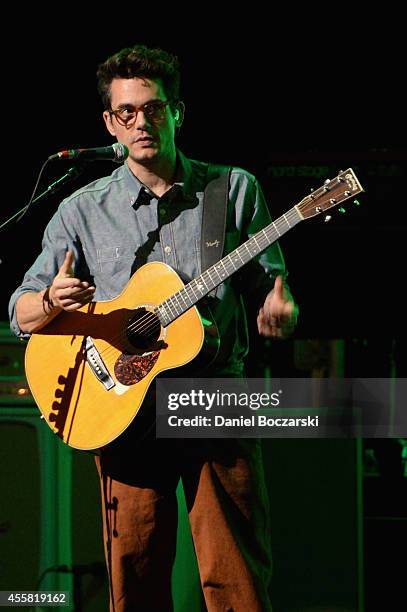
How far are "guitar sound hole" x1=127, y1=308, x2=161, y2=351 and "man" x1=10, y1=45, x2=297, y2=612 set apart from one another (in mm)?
133

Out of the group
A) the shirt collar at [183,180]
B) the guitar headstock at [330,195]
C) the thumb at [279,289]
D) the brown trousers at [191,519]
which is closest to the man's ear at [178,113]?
the shirt collar at [183,180]

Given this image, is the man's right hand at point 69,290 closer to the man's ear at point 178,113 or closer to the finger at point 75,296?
the finger at point 75,296

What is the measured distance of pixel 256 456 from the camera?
2273 millimetres

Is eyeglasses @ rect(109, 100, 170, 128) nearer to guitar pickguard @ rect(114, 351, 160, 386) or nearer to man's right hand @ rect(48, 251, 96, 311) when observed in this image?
man's right hand @ rect(48, 251, 96, 311)

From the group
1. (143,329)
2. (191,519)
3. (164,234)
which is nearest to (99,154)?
(164,234)

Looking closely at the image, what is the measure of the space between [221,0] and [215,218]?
8.47 ft

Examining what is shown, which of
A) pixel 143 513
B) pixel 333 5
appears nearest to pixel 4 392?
pixel 143 513

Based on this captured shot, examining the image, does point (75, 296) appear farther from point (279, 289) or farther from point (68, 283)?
point (279, 289)

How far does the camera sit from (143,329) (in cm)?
233

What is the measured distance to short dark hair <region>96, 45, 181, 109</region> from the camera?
96.1 inches

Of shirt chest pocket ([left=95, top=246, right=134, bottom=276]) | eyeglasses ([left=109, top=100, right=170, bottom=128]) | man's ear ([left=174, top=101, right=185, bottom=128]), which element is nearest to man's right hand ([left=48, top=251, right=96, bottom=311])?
shirt chest pocket ([left=95, top=246, right=134, bottom=276])

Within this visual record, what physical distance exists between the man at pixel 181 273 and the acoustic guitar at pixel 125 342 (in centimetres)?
7

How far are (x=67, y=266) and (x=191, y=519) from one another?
0.81 meters

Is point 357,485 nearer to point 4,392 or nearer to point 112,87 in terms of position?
point 4,392
